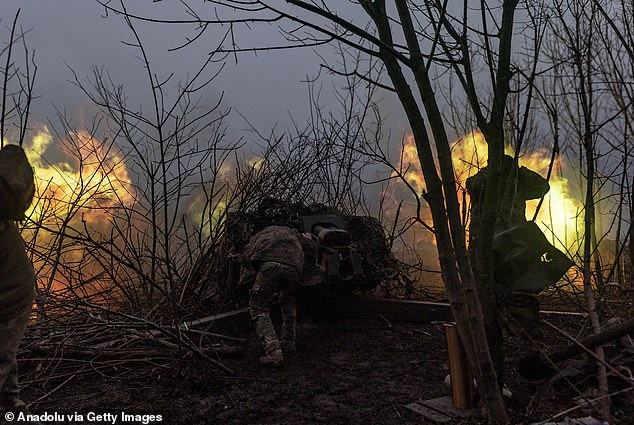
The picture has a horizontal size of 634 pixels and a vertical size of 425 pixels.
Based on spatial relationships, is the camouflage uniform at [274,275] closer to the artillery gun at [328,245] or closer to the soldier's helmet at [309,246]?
the soldier's helmet at [309,246]

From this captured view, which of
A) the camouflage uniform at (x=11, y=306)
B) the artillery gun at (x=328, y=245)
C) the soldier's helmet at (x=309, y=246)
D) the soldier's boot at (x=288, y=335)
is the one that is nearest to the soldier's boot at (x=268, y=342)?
the soldier's boot at (x=288, y=335)

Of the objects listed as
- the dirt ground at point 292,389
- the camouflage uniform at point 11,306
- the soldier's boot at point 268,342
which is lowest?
the dirt ground at point 292,389

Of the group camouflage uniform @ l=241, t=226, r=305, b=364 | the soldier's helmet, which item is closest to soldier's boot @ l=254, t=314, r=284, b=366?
camouflage uniform @ l=241, t=226, r=305, b=364

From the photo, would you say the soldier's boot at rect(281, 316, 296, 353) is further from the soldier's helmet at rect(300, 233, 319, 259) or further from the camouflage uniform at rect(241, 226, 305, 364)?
the soldier's helmet at rect(300, 233, 319, 259)

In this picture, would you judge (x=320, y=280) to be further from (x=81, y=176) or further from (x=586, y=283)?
(x=586, y=283)

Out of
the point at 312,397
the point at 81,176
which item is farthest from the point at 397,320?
the point at 81,176

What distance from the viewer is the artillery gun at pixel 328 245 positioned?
6.11 m

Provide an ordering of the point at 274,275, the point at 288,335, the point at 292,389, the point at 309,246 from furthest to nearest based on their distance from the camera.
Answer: the point at 309,246 → the point at 288,335 → the point at 274,275 → the point at 292,389

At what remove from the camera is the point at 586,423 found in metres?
2.44

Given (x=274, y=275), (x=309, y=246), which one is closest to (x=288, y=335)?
(x=274, y=275)

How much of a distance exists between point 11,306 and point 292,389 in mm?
2206

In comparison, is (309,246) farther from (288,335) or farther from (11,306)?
(11,306)

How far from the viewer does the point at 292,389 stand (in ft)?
Answer: 13.1

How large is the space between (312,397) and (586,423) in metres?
1.97
